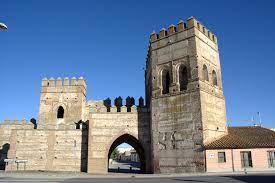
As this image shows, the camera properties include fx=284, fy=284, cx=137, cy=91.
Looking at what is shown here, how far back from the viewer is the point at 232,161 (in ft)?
69.6

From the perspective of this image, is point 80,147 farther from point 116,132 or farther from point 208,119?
point 208,119

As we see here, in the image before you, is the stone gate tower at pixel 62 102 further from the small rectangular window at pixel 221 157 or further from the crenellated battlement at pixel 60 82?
the small rectangular window at pixel 221 157

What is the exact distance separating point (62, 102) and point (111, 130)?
7.16m

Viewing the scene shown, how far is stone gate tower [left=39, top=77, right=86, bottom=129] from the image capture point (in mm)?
29922

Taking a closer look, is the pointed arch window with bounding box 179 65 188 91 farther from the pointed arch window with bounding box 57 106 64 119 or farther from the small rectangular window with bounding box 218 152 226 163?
the pointed arch window with bounding box 57 106 64 119

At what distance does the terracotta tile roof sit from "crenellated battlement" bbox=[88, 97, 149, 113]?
7.97 meters

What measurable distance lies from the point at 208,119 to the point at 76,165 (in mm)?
13267

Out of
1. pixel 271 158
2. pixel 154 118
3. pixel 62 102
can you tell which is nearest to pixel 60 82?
pixel 62 102

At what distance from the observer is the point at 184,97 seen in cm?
2317

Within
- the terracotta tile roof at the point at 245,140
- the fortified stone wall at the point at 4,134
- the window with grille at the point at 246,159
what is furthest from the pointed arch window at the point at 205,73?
the fortified stone wall at the point at 4,134

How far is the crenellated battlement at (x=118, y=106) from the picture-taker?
89.6 feet

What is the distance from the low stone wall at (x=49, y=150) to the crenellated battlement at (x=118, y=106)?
9.46ft

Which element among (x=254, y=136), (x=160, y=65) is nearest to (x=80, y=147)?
(x=160, y=65)

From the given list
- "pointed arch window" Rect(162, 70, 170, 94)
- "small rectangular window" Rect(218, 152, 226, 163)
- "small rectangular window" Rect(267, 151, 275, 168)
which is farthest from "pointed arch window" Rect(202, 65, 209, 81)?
"small rectangular window" Rect(267, 151, 275, 168)
